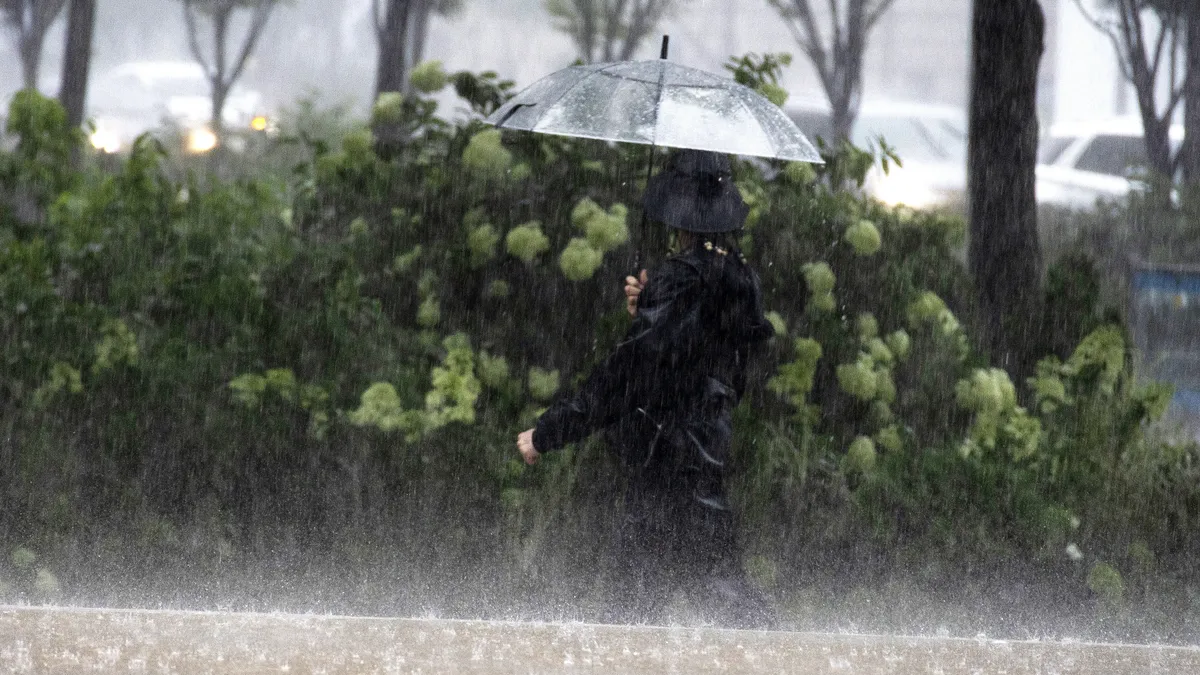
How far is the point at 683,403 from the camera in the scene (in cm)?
416

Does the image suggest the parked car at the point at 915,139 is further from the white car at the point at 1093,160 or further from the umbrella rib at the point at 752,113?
the umbrella rib at the point at 752,113

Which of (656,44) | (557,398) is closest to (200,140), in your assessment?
(656,44)

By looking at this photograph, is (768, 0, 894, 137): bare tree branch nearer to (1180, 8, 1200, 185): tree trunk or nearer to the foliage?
(1180, 8, 1200, 185): tree trunk

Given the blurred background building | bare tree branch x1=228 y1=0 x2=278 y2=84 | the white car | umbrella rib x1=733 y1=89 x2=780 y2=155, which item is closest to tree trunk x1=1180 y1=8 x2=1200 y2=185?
the white car

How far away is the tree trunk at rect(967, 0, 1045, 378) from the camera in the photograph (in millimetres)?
5793

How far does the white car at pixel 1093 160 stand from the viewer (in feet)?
24.5

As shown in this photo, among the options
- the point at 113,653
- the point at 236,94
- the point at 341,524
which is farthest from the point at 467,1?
the point at 113,653

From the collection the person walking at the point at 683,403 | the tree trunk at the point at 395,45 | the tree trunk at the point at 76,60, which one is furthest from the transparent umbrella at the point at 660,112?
the tree trunk at the point at 76,60

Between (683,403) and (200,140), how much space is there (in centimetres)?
513

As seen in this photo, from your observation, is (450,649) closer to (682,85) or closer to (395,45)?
(682,85)

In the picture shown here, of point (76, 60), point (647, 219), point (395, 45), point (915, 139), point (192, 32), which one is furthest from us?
point (192, 32)

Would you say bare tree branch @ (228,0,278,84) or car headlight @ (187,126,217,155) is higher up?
bare tree branch @ (228,0,278,84)

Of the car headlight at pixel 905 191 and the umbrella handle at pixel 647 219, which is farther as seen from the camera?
the car headlight at pixel 905 191

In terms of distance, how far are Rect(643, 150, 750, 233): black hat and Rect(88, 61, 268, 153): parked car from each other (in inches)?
161
